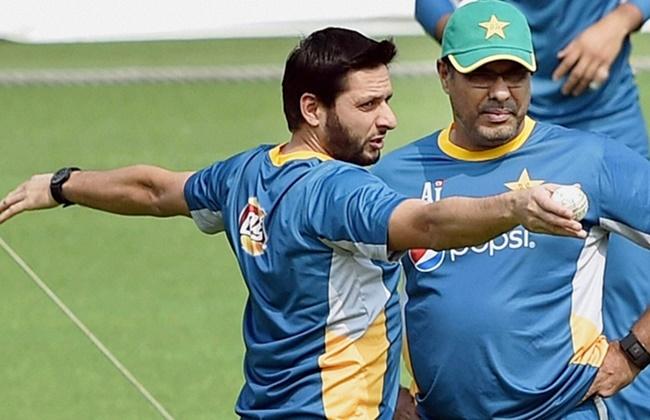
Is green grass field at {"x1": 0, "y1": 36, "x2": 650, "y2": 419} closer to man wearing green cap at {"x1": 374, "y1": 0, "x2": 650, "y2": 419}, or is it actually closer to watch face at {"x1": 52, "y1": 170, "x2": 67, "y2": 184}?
watch face at {"x1": 52, "y1": 170, "x2": 67, "y2": 184}

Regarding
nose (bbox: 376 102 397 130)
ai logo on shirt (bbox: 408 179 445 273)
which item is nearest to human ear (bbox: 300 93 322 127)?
nose (bbox: 376 102 397 130)

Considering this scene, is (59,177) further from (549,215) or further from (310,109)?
(549,215)

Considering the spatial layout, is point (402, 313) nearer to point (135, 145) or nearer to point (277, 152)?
point (277, 152)

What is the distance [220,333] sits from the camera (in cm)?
773

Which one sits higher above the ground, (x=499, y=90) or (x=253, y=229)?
(x=499, y=90)

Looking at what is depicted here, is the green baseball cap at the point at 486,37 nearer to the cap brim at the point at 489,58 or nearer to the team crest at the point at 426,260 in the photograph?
the cap brim at the point at 489,58

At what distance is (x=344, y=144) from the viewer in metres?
4.73

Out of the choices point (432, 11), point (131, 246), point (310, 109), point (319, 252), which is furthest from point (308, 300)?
point (131, 246)

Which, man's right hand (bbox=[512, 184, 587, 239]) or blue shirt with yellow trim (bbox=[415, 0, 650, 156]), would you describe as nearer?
man's right hand (bbox=[512, 184, 587, 239])

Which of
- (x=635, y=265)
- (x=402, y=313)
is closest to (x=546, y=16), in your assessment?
(x=635, y=265)

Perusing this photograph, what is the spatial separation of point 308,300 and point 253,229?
0.78ft

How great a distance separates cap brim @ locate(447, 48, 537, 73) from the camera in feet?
16.0

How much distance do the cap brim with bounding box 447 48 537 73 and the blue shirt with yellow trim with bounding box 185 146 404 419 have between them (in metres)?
0.53

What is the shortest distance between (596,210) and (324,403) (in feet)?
2.90
